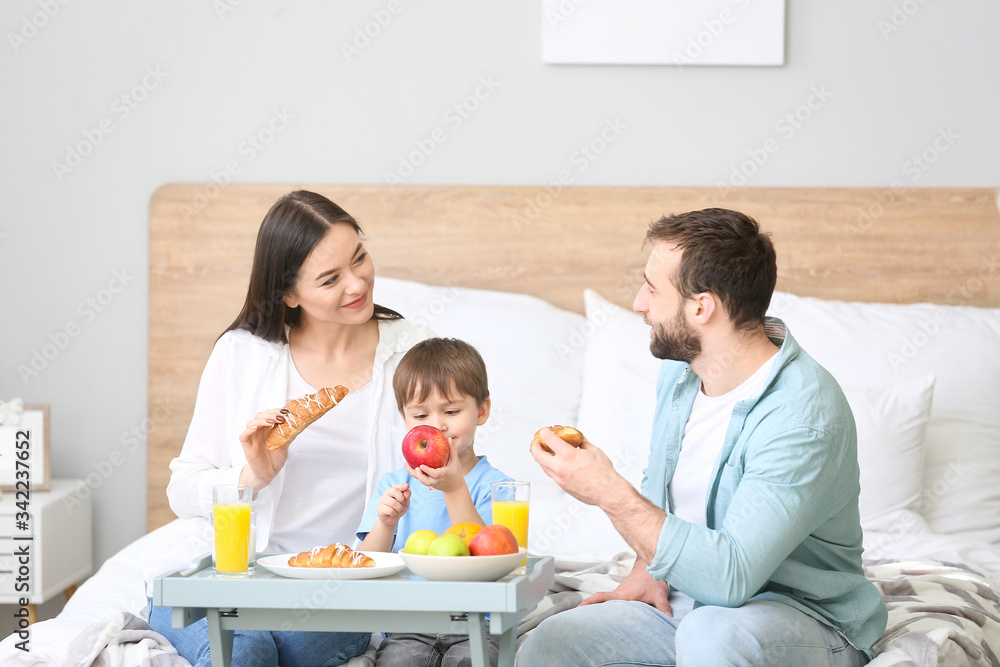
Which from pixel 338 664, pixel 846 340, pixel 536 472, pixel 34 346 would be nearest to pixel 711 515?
pixel 338 664

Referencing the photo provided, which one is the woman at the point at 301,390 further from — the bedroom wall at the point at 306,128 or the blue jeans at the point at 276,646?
the bedroom wall at the point at 306,128

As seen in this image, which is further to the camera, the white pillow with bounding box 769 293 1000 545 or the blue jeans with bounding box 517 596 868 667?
the white pillow with bounding box 769 293 1000 545

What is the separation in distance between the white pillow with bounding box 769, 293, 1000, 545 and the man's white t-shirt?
3.13 feet

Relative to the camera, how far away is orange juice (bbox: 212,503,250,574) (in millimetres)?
1292

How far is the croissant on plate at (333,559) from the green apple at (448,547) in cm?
11

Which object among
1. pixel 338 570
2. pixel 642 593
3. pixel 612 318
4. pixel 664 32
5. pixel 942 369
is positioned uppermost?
pixel 664 32

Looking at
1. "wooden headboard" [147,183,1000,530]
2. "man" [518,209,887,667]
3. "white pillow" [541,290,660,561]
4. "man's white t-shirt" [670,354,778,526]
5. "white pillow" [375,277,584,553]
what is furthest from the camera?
"wooden headboard" [147,183,1000,530]

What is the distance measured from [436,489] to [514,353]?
109cm

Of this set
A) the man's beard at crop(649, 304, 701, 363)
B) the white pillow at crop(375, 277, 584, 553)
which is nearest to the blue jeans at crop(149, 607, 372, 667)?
the man's beard at crop(649, 304, 701, 363)

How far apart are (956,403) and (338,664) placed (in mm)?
1664

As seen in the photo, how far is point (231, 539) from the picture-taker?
1.29 m

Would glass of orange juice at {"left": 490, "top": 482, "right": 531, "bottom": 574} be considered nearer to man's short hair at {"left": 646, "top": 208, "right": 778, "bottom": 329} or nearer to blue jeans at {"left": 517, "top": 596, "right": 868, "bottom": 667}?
blue jeans at {"left": 517, "top": 596, "right": 868, "bottom": 667}

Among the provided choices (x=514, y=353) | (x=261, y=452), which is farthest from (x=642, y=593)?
(x=514, y=353)

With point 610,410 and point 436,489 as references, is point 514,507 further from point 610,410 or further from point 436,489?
point 610,410
